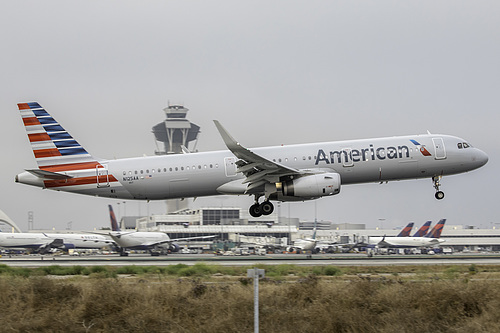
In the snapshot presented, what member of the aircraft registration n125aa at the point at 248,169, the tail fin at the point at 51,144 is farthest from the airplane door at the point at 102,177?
the tail fin at the point at 51,144

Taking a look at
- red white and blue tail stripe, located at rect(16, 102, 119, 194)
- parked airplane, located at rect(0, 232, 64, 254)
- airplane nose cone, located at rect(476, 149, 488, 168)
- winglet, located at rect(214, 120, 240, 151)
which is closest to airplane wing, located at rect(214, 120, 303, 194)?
winglet, located at rect(214, 120, 240, 151)

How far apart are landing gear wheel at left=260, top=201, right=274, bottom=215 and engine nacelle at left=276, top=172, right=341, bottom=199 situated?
1.79m

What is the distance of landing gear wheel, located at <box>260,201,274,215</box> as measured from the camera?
4375 cm

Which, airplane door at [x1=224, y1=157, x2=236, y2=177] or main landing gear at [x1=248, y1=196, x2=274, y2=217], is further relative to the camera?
main landing gear at [x1=248, y1=196, x2=274, y2=217]

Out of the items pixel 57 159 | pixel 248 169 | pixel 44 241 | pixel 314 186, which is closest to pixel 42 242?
pixel 44 241

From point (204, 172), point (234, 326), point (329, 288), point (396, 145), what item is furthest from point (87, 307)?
point (396, 145)

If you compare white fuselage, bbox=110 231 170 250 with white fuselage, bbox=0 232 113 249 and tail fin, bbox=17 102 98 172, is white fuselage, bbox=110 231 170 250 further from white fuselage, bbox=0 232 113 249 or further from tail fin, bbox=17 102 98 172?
tail fin, bbox=17 102 98 172

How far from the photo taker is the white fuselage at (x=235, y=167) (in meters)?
43.1

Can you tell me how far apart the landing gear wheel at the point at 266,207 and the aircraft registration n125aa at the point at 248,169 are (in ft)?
0.22

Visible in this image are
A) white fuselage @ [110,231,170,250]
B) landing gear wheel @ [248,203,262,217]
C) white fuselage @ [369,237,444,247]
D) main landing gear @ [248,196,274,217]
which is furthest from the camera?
white fuselage @ [369,237,444,247]

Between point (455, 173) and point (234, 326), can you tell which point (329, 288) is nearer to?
point (234, 326)

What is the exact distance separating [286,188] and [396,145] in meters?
7.93

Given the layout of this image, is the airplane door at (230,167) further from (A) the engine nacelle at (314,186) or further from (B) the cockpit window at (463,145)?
(B) the cockpit window at (463,145)

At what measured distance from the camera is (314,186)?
41750 mm
